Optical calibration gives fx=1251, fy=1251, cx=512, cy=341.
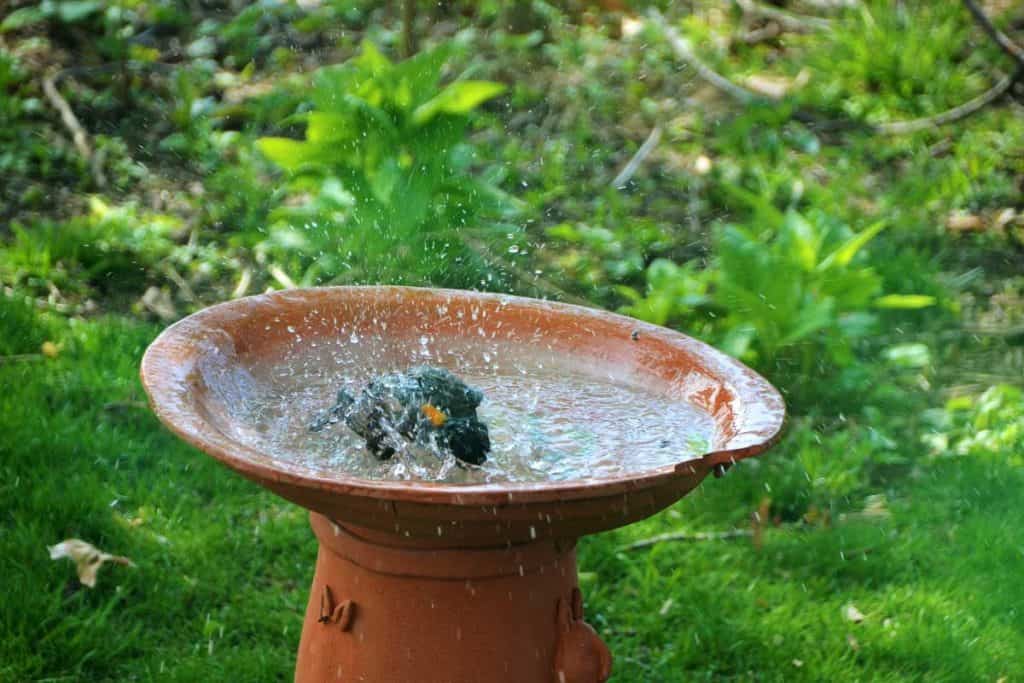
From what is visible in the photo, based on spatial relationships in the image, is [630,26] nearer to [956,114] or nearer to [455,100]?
[956,114]

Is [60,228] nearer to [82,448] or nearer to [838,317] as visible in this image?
[82,448]

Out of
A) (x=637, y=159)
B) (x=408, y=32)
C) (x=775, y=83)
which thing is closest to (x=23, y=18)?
(x=408, y=32)

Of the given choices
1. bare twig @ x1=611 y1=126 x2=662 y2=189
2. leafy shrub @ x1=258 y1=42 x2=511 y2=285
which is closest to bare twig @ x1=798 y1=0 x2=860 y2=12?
bare twig @ x1=611 y1=126 x2=662 y2=189

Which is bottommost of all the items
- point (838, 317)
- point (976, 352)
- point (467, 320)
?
point (976, 352)

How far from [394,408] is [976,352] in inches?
112

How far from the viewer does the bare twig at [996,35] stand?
4.71 metres

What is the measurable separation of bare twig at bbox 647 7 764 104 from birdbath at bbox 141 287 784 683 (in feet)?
10.9

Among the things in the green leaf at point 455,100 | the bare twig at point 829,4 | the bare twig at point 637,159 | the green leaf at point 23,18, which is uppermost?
the green leaf at point 455,100

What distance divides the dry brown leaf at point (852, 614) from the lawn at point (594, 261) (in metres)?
0.01

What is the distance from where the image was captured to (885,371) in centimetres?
414

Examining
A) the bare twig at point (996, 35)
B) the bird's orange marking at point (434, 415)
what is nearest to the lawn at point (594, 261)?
the bare twig at point (996, 35)

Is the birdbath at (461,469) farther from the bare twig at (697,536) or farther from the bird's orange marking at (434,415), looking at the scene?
the bare twig at (697,536)

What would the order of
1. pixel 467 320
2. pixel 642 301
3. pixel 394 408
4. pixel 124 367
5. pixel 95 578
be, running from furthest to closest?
pixel 642 301
pixel 124 367
pixel 95 578
pixel 467 320
pixel 394 408

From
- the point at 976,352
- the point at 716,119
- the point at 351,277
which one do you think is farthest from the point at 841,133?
the point at 351,277
